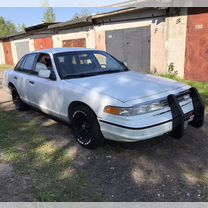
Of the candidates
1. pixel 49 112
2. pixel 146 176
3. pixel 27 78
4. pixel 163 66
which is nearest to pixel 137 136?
pixel 146 176

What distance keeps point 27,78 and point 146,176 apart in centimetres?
349

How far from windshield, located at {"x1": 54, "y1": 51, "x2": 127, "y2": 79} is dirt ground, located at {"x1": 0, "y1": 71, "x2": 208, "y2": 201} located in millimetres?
1239

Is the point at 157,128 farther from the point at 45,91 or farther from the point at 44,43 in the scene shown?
the point at 44,43

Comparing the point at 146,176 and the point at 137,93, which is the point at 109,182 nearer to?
the point at 146,176

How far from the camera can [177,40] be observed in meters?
9.54

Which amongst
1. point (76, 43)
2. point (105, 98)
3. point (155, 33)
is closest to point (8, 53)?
point (76, 43)

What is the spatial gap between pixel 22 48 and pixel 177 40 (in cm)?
1675

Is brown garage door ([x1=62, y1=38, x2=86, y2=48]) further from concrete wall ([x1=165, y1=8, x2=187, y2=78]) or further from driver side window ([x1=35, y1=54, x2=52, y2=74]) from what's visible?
driver side window ([x1=35, y1=54, x2=52, y2=74])

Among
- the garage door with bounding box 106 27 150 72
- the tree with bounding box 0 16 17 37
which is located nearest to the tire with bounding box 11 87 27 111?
the garage door with bounding box 106 27 150 72

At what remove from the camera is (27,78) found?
5.48 metres

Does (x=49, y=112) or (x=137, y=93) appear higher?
(x=137, y=93)

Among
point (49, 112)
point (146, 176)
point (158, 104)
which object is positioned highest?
point (158, 104)

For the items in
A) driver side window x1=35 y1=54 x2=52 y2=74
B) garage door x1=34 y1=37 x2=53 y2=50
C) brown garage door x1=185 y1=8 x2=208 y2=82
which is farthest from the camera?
garage door x1=34 y1=37 x2=53 y2=50

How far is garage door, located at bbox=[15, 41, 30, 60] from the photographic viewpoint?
21.7 meters
